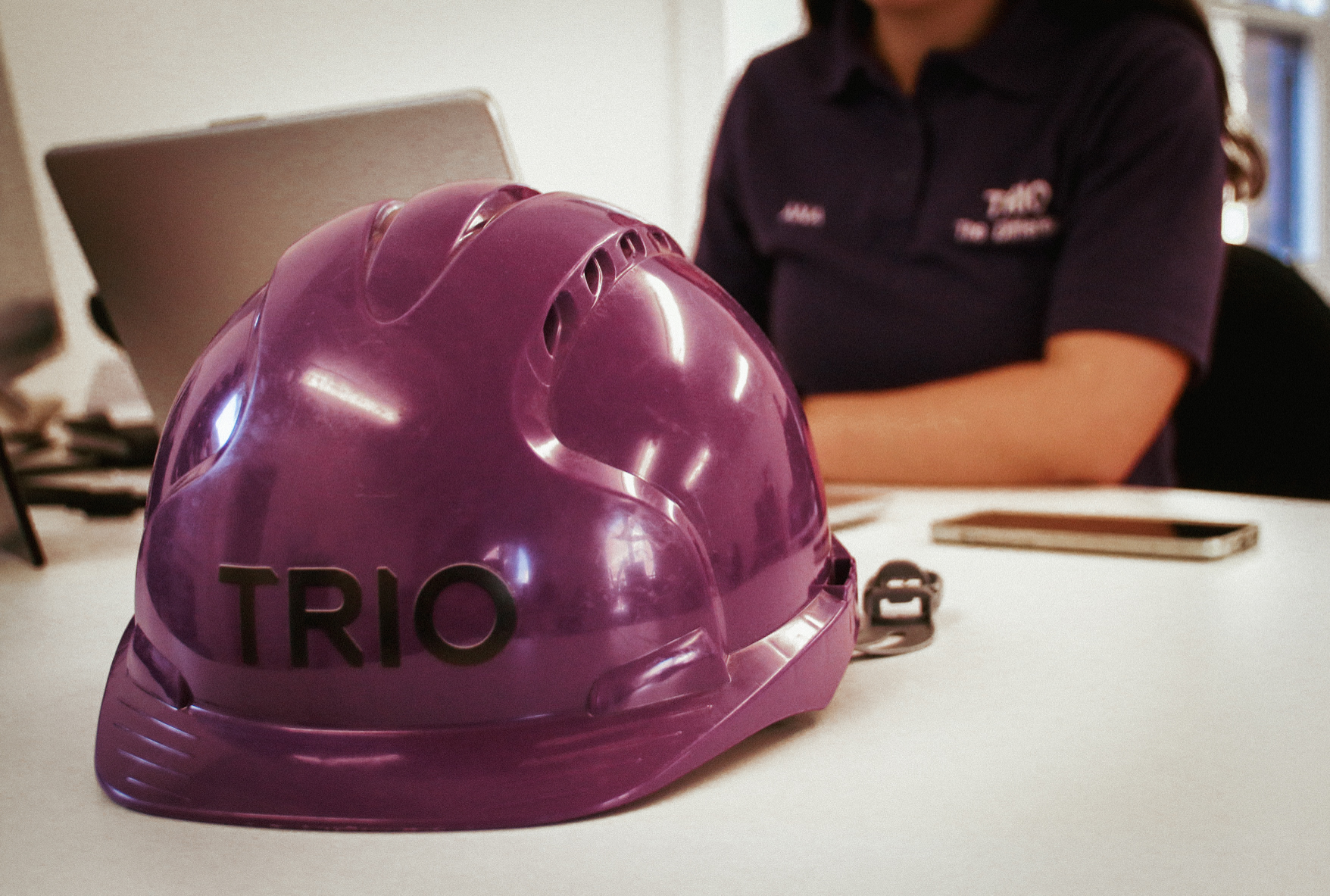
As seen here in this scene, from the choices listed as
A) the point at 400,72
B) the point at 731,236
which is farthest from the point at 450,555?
the point at 400,72

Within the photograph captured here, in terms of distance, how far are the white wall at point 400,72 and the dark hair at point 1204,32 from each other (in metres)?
1.49

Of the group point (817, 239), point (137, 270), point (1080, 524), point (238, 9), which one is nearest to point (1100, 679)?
point (1080, 524)

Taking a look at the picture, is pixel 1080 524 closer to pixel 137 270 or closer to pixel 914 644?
pixel 914 644

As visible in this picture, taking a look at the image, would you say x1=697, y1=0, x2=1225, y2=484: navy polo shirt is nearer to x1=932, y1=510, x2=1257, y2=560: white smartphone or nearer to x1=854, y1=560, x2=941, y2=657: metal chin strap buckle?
x1=932, y1=510, x2=1257, y2=560: white smartphone

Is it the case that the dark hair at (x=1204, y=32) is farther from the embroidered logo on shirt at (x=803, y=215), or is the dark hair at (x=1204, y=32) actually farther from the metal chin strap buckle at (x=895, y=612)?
the metal chin strap buckle at (x=895, y=612)

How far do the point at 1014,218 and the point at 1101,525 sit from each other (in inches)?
19.9

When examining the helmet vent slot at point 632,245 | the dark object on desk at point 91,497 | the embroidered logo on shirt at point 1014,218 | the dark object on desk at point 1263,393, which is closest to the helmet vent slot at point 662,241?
→ the helmet vent slot at point 632,245

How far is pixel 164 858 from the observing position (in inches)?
10.7

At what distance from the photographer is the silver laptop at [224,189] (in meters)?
0.58

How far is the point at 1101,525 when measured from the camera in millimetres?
618

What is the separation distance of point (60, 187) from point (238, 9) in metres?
1.70

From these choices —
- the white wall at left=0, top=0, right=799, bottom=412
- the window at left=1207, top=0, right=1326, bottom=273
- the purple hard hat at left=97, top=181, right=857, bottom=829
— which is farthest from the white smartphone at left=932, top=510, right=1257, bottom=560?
the window at left=1207, top=0, right=1326, bottom=273

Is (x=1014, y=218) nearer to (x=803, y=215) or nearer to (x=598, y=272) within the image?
(x=803, y=215)

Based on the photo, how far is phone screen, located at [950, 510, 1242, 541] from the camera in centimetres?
59
